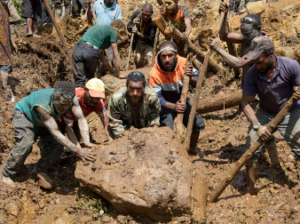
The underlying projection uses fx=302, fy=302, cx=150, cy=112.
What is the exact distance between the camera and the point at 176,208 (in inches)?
134

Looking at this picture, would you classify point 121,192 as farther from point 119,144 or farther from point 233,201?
point 233,201

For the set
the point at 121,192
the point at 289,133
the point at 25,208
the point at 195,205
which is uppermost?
the point at 289,133

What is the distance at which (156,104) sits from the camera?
13.9 ft

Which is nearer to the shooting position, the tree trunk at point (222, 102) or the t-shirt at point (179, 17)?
Answer: the tree trunk at point (222, 102)

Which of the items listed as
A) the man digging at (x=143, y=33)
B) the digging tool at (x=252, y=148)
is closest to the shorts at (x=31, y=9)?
the man digging at (x=143, y=33)

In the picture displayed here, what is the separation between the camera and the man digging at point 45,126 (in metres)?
3.98

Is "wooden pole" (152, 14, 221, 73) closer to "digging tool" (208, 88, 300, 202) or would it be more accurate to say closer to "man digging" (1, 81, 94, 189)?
"man digging" (1, 81, 94, 189)

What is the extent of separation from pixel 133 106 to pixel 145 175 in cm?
112

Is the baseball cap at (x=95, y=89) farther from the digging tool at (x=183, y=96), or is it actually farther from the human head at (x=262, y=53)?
the human head at (x=262, y=53)

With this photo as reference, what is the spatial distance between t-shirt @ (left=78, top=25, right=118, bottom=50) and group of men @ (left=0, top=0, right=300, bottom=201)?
1726mm

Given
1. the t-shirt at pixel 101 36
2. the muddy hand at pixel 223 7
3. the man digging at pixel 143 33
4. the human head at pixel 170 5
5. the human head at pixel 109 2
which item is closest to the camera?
the muddy hand at pixel 223 7

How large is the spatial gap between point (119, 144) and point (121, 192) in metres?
0.72

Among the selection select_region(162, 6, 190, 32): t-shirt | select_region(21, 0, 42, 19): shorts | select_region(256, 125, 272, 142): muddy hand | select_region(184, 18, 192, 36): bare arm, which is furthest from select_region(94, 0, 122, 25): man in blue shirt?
select_region(256, 125, 272, 142): muddy hand

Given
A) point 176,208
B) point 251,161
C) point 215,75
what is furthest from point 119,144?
point 215,75
